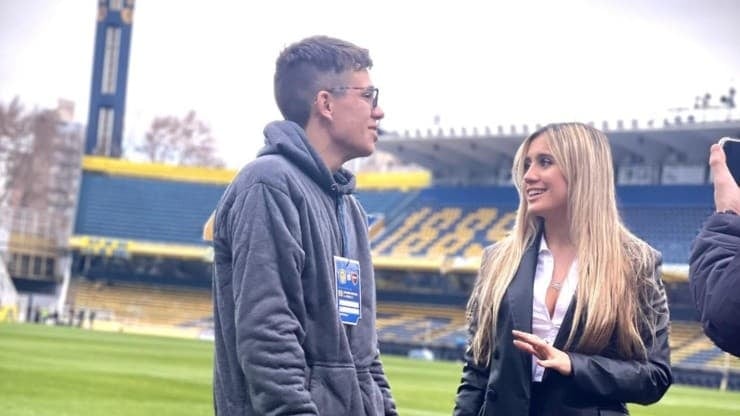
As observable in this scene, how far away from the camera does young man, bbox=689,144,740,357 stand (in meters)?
3.13

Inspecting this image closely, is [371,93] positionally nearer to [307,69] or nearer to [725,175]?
[307,69]

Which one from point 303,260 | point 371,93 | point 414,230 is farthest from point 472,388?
point 414,230

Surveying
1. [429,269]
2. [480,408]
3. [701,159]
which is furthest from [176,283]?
[480,408]

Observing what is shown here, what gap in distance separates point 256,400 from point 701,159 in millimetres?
41435

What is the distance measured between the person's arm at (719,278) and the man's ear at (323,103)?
1290mm

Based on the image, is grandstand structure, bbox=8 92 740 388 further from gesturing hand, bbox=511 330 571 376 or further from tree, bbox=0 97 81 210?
gesturing hand, bbox=511 330 571 376

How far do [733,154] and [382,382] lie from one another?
1414 millimetres

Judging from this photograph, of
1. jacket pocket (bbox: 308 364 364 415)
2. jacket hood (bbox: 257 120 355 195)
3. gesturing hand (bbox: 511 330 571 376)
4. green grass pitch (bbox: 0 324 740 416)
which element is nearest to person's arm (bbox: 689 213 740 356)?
gesturing hand (bbox: 511 330 571 376)

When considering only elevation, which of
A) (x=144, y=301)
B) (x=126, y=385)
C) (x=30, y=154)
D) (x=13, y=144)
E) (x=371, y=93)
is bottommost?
(x=144, y=301)

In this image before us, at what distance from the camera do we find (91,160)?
53656 mm

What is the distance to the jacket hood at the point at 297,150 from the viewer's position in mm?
3924

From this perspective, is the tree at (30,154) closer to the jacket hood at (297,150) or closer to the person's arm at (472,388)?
the person's arm at (472,388)

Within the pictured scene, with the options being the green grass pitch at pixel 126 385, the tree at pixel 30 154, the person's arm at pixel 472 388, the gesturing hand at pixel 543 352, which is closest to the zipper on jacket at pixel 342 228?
the gesturing hand at pixel 543 352

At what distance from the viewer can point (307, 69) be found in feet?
13.1
